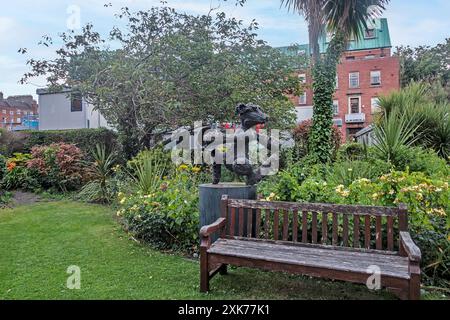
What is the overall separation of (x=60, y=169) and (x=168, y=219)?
5.93 meters

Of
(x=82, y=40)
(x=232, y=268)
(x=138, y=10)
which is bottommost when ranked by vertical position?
(x=232, y=268)

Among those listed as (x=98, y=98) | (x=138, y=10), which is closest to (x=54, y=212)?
(x=98, y=98)

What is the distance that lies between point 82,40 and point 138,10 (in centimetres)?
187

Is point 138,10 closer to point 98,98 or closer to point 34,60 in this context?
point 98,98

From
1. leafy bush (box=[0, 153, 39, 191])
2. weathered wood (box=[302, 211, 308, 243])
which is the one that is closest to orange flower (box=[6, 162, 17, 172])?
leafy bush (box=[0, 153, 39, 191])

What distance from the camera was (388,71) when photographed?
89.5ft

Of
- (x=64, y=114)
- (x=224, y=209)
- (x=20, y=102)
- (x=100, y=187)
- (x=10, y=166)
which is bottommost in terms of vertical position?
(x=100, y=187)

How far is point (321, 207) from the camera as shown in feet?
10.7

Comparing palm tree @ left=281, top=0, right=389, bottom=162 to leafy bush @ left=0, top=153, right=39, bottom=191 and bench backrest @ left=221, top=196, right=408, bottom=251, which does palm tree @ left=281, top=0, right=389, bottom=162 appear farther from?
leafy bush @ left=0, top=153, right=39, bottom=191

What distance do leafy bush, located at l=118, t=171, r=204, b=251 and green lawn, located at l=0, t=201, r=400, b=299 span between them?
0.23 meters

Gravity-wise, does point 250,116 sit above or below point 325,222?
above

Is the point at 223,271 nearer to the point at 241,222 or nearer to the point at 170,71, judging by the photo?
the point at 241,222

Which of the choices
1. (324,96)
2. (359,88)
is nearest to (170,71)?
(324,96)

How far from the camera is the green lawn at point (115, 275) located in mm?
3123
